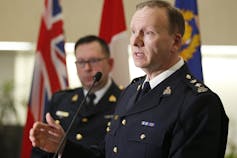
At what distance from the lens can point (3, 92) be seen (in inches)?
133

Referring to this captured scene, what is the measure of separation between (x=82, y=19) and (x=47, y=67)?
21.7 inches

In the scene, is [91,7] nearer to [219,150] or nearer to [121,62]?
[121,62]

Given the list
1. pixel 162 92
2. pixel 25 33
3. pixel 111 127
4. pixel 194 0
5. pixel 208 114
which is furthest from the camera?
pixel 25 33

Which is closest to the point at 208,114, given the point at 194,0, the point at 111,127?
the point at 111,127

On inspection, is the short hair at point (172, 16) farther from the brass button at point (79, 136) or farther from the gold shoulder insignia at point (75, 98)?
the gold shoulder insignia at point (75, 98)

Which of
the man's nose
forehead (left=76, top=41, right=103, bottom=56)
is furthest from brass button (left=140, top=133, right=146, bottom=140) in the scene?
forehead (left=76, top=41, right=103, bottom=56)

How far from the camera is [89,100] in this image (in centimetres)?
244

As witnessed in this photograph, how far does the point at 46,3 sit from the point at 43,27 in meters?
0.18

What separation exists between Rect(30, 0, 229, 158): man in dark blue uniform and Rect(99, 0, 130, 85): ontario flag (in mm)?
1527

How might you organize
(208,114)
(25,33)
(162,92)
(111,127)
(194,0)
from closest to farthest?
(208,114) < (162,92) < (111,127) < (194,0) < (25,33)

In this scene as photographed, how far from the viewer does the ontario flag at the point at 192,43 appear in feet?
9.27

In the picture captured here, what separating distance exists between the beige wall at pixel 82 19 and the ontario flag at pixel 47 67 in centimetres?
29

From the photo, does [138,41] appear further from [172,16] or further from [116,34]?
[116,34]

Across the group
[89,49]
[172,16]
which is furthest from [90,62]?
[172,16]
